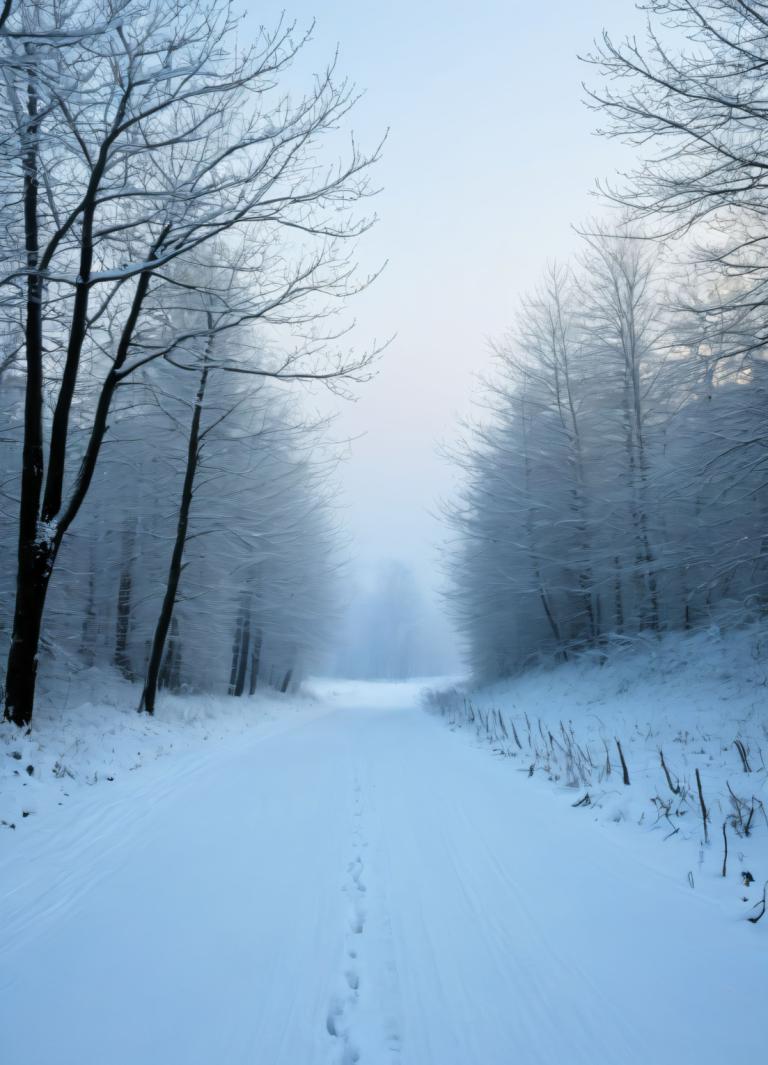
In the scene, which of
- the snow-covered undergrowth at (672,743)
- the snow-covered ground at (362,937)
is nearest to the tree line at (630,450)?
the snow-covered undergrowth at (672,743)

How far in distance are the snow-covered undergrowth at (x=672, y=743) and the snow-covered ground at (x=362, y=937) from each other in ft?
0.46

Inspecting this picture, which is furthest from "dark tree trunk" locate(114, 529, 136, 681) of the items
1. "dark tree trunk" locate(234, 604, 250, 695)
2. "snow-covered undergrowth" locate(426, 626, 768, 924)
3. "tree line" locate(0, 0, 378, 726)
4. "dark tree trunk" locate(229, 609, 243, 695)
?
"snow-covered undergrowth" locate(426, 626, 768, 924)

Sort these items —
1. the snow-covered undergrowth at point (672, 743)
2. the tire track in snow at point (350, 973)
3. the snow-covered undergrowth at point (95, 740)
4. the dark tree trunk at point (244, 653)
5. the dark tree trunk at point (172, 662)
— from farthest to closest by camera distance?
the dark tree trunk at point (244, 653) < the dark tree trunk at point (172, 662) < the snow-covered undergrowth at point (95, 740) < the snow-covered undergrowth at point (672, 743) < the tire track in snow at point (350, 973)

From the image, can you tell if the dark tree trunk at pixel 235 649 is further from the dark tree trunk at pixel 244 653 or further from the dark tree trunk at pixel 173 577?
the dark tree trunk at pixel 173 577

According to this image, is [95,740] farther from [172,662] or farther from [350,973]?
[172,662]

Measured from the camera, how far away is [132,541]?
14.4 m

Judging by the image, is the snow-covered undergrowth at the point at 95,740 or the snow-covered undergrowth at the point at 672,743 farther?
the snow-covered undergrowth at the point at 95,740

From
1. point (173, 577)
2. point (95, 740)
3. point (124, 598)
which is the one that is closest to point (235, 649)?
point (124, 598)

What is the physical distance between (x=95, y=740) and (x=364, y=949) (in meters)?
6.23

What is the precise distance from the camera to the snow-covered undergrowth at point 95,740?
205 inches

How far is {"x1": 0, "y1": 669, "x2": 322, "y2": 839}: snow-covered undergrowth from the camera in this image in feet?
17.1

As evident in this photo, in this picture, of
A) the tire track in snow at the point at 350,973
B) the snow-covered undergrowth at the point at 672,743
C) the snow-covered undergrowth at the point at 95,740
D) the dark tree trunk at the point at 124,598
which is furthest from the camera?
the dark tree trunk at the point at 124,598

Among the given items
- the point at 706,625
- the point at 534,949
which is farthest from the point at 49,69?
the point at 706,625

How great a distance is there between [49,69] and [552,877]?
Result: 7.53 m
